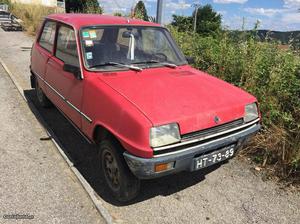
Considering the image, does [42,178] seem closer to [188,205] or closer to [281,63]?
[188,205]

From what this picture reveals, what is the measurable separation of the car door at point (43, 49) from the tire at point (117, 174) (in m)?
2.39

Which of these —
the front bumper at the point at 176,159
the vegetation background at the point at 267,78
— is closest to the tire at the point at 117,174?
the front bumper at the point at 176,159

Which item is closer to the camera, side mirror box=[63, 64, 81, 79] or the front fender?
the front fender

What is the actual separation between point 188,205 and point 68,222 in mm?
1252

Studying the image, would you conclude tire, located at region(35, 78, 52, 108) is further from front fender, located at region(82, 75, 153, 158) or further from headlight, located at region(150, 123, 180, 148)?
headlight, located at region(150, 123, 180, 148)

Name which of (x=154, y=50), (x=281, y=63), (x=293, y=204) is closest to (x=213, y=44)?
(x=281, y=63)

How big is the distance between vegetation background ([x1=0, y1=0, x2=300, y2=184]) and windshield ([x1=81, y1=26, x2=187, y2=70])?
1473mm

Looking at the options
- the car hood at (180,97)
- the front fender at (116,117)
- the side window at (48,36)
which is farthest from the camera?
the side window at (48,36)

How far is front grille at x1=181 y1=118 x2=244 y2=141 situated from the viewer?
295cm

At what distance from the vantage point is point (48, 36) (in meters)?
5.26

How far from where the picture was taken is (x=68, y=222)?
300cm

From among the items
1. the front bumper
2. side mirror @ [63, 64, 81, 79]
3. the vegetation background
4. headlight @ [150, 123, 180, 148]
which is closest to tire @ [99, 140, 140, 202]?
the front bumper

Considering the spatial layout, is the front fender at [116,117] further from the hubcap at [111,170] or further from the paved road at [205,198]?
the paved road at [205,198]

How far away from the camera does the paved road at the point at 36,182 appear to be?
312 cm
